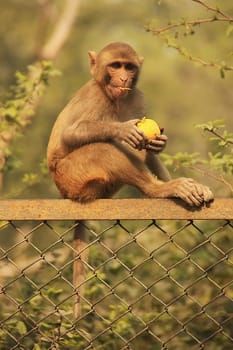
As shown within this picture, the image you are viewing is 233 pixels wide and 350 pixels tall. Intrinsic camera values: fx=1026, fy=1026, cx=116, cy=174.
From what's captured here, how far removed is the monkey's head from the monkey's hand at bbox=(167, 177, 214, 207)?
1119 mm

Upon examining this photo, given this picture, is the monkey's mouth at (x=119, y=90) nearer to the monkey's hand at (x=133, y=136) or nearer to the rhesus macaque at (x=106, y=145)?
the rhesus macaque at (x=106, y=145)

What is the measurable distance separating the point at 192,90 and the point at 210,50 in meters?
12.0

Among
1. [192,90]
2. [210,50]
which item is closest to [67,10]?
[210,50]

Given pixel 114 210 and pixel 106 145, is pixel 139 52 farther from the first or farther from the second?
pixel 114 210

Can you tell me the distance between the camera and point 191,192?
4.75 meters

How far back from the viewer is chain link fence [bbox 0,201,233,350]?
183 inches

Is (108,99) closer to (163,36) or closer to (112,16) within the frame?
(163,36)

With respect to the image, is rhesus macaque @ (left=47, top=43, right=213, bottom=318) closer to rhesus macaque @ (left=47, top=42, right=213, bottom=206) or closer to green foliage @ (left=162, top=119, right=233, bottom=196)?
rhesus macaque @ (left=47, top=42, right=213, bottom=206)

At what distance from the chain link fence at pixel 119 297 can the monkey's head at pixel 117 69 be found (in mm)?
858

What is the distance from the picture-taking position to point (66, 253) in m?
6.85

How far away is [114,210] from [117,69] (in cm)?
218

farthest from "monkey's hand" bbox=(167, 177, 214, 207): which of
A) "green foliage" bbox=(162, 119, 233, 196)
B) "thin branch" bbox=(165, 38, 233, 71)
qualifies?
"thin branch" bbox=(165, 38, 233, 71)

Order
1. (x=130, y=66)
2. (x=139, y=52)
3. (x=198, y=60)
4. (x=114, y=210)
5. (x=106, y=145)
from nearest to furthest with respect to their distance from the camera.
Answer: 1. (x=114, y=210)
2. (x=106, y=145)
3. (x=198, y=60)
4. (x=130, y=66)
5. (x=139, y=52)

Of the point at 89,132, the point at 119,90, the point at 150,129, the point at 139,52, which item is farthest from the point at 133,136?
the point at 139,52
